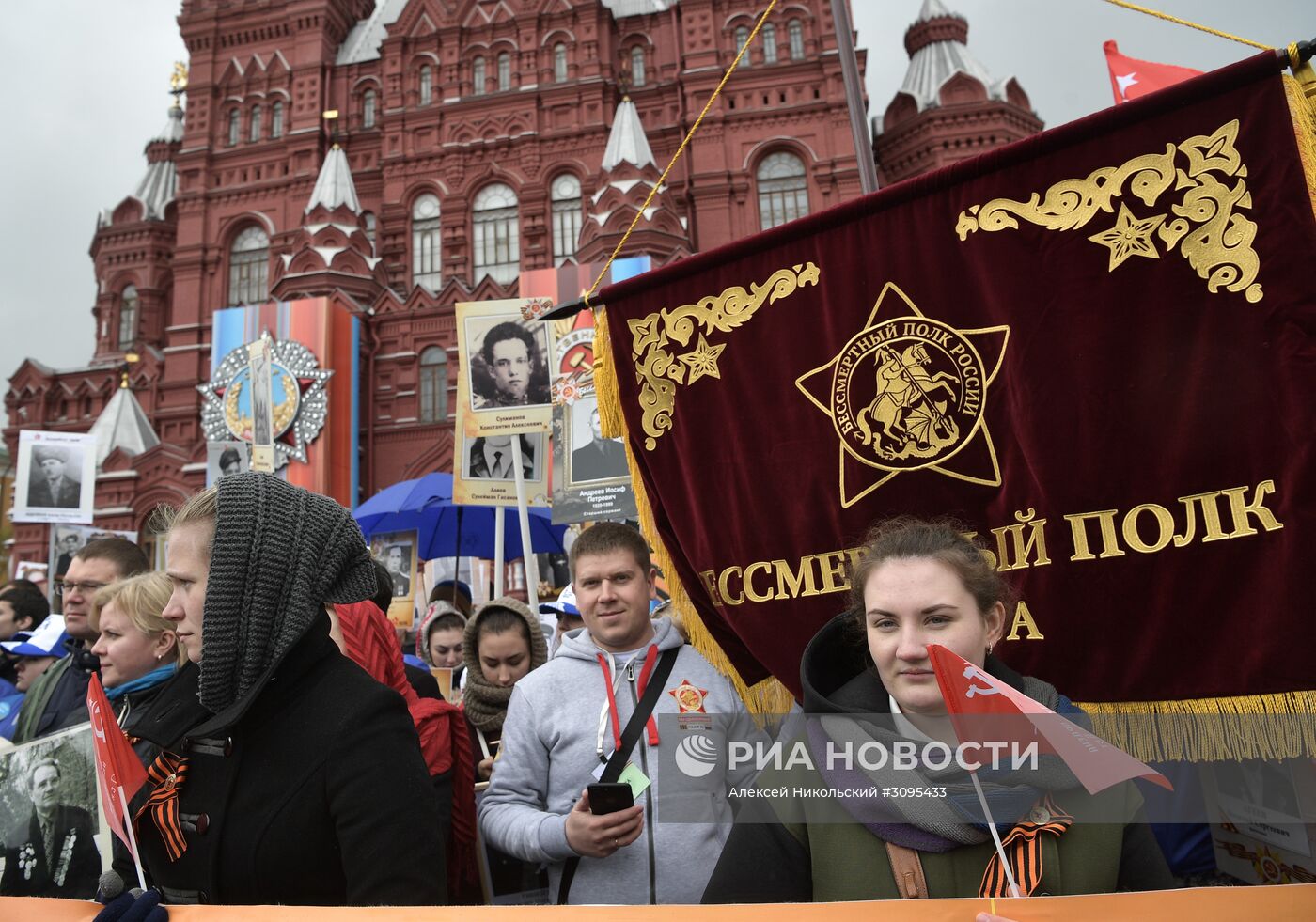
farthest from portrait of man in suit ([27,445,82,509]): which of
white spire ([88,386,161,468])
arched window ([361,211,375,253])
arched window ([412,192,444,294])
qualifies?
arched window ([361,211,375,253])

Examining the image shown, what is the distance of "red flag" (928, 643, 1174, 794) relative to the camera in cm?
142

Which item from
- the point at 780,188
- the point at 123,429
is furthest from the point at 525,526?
the point at 123,429

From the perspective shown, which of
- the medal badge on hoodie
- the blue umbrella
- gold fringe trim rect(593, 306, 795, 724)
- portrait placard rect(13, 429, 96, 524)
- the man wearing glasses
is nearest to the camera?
the medal badge on hoodie

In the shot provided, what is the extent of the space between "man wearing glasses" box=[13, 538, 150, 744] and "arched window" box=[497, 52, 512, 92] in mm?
22279

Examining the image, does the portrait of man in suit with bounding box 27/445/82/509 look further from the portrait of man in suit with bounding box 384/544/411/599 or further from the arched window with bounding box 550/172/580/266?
the arched window with bounding box 550/172/580/266

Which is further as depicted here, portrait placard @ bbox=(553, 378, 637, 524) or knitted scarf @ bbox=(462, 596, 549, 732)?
portrait placard @ bbox=(553, 378, 637, 524)

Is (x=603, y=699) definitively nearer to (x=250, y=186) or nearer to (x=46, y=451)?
(x=46, y=451)

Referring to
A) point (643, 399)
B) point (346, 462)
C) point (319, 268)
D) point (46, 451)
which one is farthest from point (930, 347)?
point (319, 268)

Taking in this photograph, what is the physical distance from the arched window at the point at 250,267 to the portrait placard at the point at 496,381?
61.8 feet

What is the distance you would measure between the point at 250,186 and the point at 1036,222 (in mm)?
25955

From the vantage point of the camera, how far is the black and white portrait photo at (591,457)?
21.4 feet

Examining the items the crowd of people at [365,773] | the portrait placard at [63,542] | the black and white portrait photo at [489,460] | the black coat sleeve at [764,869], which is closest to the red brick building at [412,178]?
the portrait placard at [63,542]

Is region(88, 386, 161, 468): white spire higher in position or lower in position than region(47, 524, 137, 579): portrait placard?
higher

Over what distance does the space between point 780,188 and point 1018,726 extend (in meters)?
21.6
